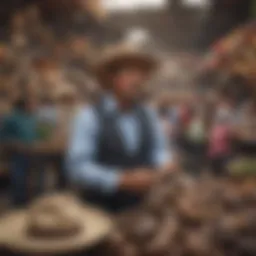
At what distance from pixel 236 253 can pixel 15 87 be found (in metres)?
0.83

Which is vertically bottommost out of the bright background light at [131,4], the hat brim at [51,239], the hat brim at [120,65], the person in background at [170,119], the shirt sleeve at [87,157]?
the hat brim at [51,239]

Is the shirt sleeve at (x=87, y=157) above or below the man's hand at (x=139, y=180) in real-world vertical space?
above

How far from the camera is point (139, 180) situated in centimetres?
179

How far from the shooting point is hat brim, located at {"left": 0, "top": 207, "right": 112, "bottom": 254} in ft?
5.59

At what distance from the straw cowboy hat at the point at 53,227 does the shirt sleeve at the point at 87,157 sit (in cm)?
8

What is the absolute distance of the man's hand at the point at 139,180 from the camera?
178cm

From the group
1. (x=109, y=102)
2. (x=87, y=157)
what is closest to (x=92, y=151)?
(x=87, y=157)

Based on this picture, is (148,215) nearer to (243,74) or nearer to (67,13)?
(243,74)

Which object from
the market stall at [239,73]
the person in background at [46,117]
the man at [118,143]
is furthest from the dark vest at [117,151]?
the market stall at [239,73]

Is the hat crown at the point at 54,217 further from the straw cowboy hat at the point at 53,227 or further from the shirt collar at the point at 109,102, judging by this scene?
the shirt collar at the point at 109,102

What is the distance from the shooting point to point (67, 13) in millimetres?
1812

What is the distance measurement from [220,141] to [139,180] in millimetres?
283

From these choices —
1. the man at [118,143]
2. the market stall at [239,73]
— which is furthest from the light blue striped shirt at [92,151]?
the market stall at [239,73]

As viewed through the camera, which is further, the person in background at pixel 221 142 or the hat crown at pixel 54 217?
the person in background at pixel 221 142
